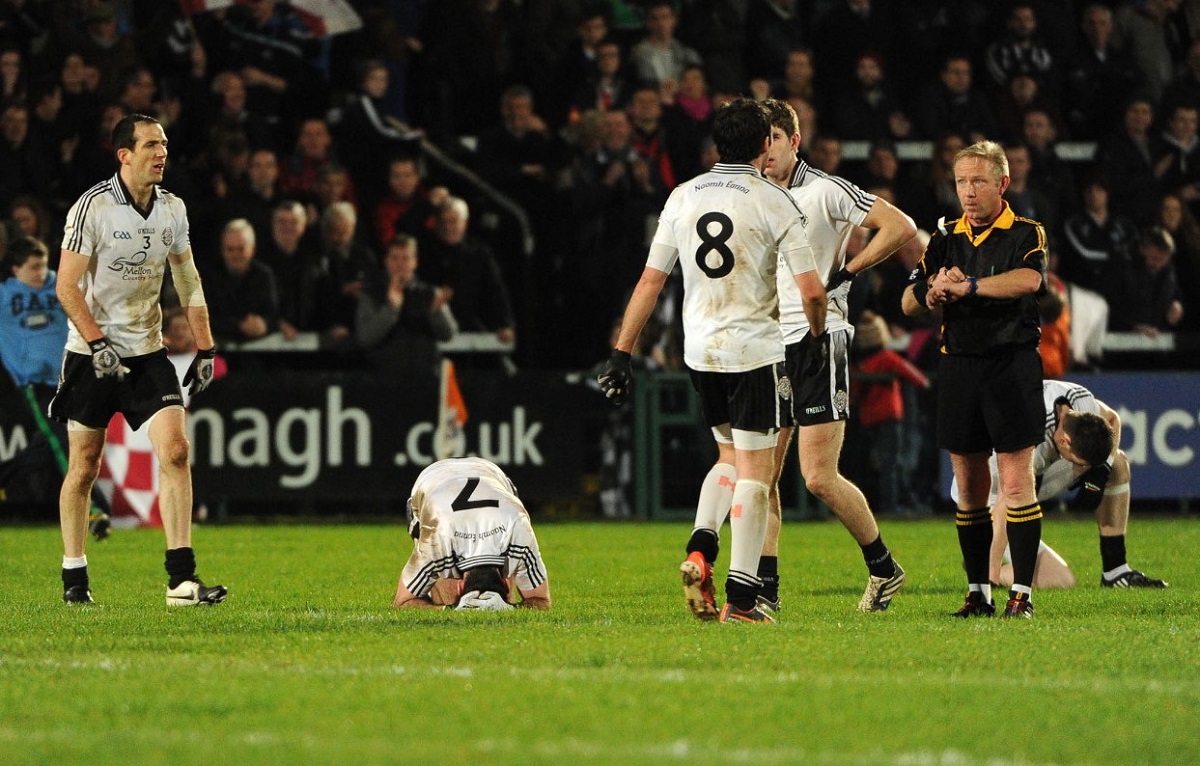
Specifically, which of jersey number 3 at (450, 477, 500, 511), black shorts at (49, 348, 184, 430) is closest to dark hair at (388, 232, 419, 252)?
black shorts at (49, 348, 184, 430)

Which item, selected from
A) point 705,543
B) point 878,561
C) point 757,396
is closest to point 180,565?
point 705,543

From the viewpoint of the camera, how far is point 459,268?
58.8ft

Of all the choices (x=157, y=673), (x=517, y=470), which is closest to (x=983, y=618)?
(x=157, y=673)

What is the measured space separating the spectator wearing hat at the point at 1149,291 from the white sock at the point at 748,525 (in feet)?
36.6

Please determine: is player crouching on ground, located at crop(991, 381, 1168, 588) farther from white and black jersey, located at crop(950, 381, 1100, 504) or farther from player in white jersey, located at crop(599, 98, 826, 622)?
player in white jersey, located at crop(599, 98, 826, 622)

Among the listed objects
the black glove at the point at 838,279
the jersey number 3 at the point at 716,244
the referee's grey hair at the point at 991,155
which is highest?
the referee's grey hair at the point at 991,155

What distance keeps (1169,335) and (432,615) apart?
11.5m

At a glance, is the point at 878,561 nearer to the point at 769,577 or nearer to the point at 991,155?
the point at 769,577

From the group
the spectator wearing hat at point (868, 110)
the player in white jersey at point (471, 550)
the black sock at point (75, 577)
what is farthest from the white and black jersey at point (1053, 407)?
the spectator wearing hat at point (868, 110)

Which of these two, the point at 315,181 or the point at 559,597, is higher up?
the point at 315,181

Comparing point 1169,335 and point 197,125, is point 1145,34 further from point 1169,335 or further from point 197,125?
point 197,125

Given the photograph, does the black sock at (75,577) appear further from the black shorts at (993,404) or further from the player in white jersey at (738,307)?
the black shorts at (993,404)

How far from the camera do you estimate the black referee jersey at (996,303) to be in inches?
354

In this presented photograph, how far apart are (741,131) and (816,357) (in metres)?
1.30
